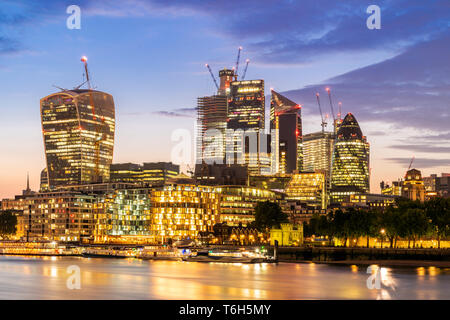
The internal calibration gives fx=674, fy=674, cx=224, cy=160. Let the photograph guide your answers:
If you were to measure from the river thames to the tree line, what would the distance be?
113 feet

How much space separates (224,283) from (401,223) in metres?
81.5

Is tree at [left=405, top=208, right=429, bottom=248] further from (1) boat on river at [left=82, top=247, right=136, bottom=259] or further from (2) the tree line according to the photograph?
(1) boat on river at [left=82, top=247, right=136, bottom=259]

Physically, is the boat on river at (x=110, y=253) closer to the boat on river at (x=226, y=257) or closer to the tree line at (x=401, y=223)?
the boat on river at (x=226, y=257)

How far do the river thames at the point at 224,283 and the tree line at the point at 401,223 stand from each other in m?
34.3

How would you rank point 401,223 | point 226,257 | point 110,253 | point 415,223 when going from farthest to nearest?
point 110,253 → point 401,223 → point 415,223 → point 226,257

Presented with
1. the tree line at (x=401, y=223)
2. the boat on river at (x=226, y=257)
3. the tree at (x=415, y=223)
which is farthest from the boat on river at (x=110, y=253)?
the tree at (x=415, y=223)

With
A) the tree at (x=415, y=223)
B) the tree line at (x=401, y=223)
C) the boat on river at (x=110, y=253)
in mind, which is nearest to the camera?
the tree at (x=415, y=223)

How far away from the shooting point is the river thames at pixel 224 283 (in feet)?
299

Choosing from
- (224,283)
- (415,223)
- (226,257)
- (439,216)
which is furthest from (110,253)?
(224,283)

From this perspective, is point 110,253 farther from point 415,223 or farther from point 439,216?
point 439,216

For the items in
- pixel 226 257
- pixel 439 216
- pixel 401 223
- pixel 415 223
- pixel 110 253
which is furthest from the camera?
pixel 110 253

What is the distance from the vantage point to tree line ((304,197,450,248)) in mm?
173000

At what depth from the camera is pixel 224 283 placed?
106m

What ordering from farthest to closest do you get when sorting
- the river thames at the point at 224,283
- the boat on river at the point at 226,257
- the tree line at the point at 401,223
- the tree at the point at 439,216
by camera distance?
the tree at the point at 439,216 < the tree line at the point at 401,223 < the boat on river at the point at 226,257 < the river thames at the point at 224,283
